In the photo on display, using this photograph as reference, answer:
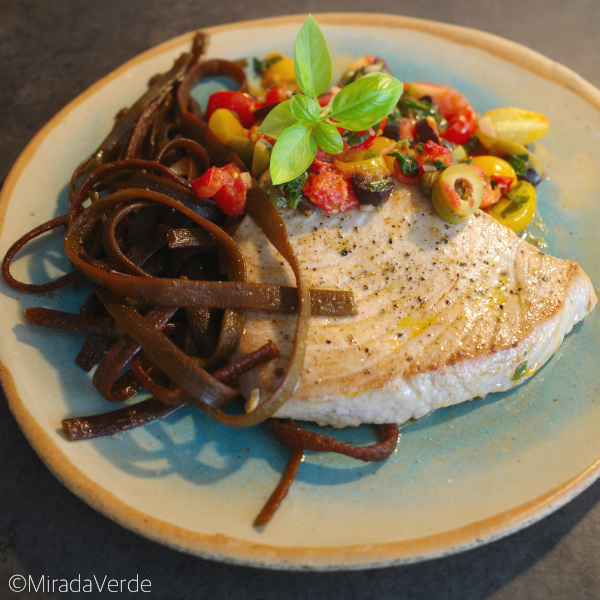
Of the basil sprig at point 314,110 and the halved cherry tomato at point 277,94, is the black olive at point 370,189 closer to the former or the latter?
the basil sprig at point 314,110

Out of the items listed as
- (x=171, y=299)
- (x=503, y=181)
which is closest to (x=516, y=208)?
(x=503, y=181)

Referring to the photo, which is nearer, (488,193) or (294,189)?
(294,189)

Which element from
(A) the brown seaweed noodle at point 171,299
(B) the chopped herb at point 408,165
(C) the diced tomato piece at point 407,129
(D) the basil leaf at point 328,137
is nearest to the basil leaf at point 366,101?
(D) the basil leaf at point 328,137

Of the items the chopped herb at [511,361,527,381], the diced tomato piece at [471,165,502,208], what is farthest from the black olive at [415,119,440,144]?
the chopped herb at [511,361,527,381]

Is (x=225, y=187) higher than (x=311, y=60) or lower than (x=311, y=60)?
lower

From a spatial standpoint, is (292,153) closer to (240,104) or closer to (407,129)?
(407,129)

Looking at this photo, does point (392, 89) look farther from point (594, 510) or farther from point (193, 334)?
point (594, 510)
